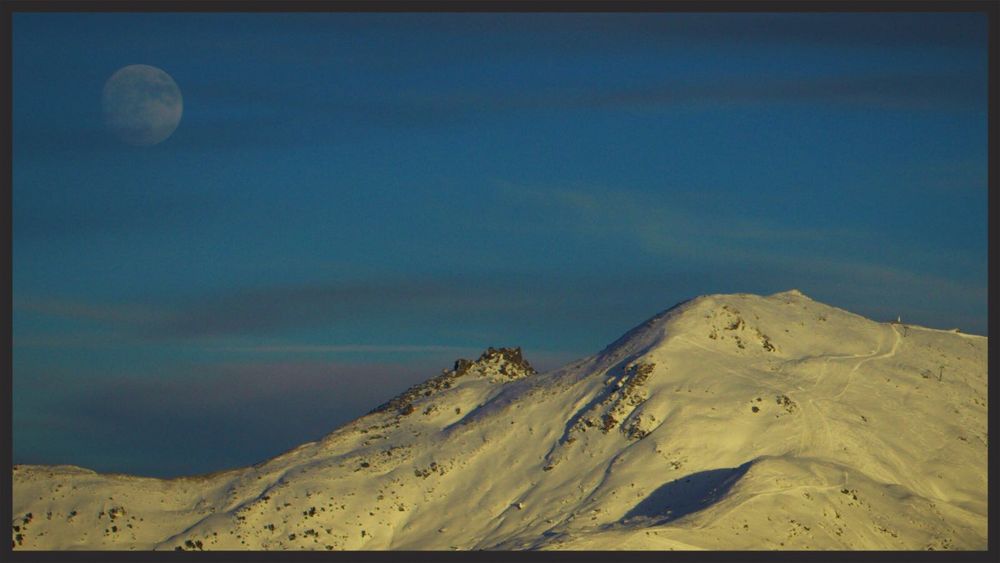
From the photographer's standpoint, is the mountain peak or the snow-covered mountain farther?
the mountain peak

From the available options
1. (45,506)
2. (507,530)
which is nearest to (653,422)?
(507,530)

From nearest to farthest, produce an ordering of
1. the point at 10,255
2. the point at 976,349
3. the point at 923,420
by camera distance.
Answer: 1. the point at 10,255
2. the point at 923,420
3. the point at 976,349

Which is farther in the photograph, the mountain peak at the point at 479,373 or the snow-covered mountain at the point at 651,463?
the mountain peak at the point at 479,373

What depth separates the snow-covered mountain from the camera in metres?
106

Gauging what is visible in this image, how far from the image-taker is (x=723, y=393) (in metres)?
119

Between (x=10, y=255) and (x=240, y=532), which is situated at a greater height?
(x=10, y=255)

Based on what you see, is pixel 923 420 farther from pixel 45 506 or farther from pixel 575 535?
pixel 45 506

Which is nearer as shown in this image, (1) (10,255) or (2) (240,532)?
(1) (10,255)

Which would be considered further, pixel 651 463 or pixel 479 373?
pixel 479 373

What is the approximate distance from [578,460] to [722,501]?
15863 mm

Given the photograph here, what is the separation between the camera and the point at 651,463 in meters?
114

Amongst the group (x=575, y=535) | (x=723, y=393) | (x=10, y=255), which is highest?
(x=10, y=255)

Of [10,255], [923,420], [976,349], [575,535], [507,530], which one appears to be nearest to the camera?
[10,255]

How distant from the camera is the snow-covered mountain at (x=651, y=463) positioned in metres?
106
